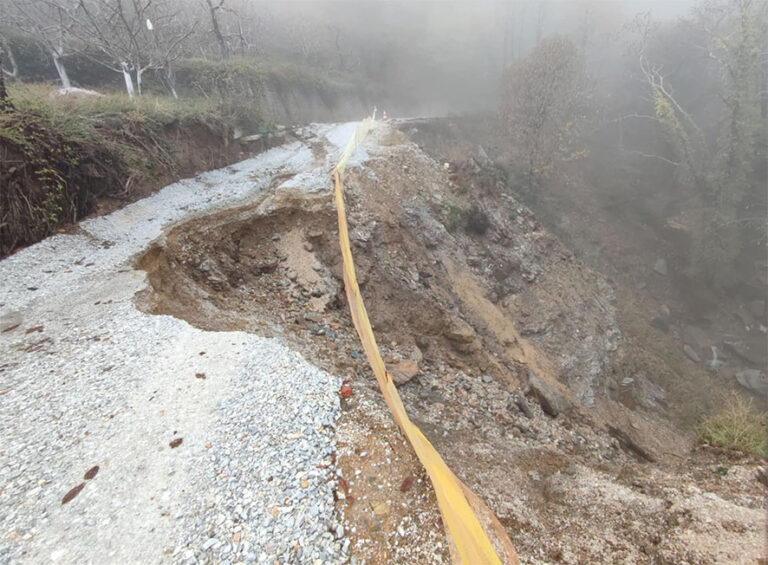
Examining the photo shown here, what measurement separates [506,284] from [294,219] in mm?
7367

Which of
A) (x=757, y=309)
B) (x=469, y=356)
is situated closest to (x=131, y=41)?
(x=469, y=356)

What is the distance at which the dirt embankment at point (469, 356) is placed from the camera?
115 inches

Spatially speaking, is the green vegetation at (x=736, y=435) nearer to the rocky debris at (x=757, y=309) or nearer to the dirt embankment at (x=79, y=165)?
the dirt embankment at (x=79, y=165)

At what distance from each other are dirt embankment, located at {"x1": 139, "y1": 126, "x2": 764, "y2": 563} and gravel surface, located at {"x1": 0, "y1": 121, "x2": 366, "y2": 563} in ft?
1.29

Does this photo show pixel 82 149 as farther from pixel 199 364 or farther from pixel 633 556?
pixel 633 556

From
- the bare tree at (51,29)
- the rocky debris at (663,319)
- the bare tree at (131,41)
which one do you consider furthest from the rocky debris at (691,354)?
the bare tree at (51,29)

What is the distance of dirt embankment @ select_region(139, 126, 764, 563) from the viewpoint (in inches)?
115

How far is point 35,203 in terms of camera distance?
627cm

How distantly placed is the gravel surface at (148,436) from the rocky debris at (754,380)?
15.3 metres

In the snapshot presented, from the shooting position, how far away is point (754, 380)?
39.6 ft

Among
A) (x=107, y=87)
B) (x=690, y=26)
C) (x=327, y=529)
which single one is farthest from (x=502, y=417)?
(x=690, y=26)

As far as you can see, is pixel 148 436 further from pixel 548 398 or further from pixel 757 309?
pixel 757 309

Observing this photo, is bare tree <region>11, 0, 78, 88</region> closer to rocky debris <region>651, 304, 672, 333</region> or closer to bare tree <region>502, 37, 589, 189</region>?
bare tree <region>502, 37, 589, 189</region>

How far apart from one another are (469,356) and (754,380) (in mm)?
11607
